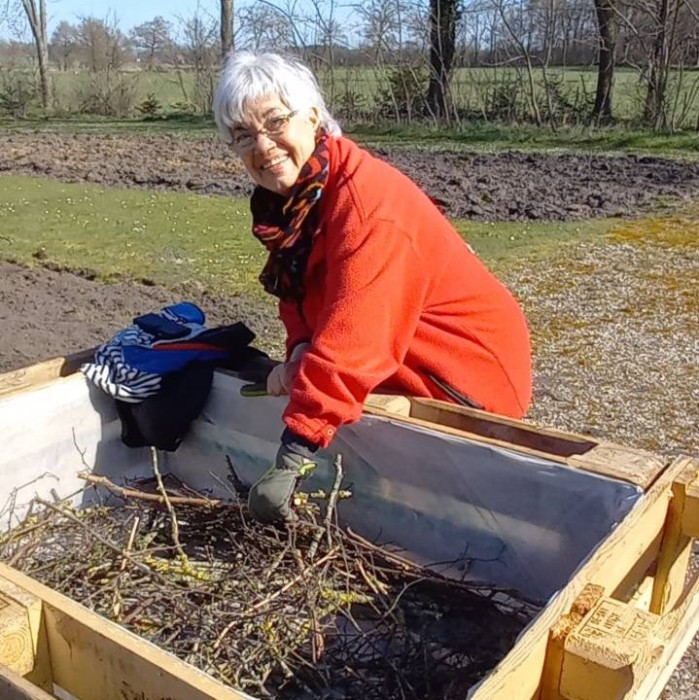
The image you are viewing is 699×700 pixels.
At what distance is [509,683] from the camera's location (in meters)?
1.25

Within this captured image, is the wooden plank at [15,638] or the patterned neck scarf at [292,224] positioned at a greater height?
the patterned neck scarf at [292,224]

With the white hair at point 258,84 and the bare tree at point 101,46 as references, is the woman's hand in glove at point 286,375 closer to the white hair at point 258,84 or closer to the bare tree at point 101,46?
the white hair at point 258,84

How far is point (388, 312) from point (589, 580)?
2.53 feet

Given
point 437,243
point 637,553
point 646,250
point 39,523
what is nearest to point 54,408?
point 39,523

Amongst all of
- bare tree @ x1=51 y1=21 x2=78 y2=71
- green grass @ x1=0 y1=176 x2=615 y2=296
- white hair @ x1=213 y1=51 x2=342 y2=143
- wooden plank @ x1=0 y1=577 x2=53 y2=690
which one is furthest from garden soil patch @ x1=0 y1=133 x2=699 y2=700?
bare tree @ x1=51 y1=21 x2=78 y2=71

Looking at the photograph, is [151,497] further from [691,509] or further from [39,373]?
[691,509]

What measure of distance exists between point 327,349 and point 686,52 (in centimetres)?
1466

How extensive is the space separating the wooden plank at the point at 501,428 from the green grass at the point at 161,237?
3.83 m

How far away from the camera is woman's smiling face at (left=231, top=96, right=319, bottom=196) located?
2.13 metres

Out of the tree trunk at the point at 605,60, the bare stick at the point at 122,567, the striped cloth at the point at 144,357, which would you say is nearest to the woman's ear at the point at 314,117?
the striped cloth at the point at 144,357

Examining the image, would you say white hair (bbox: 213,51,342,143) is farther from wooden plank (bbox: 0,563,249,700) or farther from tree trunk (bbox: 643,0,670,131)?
tree trunk (bbox: 643,0,670,131)

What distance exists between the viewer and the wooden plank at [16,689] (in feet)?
4.05

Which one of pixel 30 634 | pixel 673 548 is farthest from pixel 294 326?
pixel 30 634

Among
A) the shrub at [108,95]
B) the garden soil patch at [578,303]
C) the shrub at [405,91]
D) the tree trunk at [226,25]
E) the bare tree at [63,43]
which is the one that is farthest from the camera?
the bare tree at [63,43]
